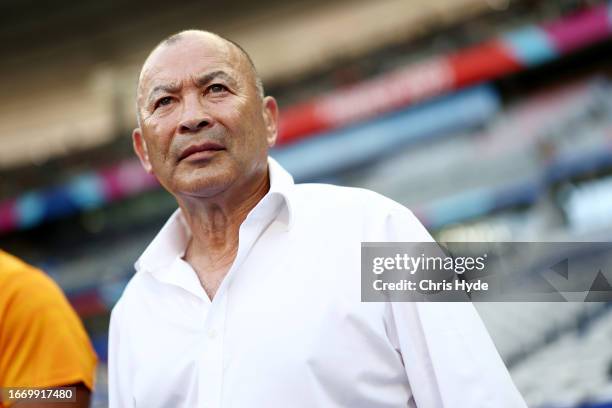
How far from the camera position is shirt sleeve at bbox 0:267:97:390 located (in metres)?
1.31

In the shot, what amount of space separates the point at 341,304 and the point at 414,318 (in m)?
0.11

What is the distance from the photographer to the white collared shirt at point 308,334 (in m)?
1.07

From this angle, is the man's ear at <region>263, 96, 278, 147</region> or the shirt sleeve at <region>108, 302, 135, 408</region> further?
the man's ear at <region>263, 96, 278, 147</region>

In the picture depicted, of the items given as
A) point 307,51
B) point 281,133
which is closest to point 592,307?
point 281,133

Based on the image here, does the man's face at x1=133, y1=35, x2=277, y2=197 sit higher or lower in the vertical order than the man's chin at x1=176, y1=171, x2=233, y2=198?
higher

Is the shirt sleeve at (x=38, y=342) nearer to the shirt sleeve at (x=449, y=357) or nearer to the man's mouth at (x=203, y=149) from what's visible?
the man's mouth at (x=203, y=149)

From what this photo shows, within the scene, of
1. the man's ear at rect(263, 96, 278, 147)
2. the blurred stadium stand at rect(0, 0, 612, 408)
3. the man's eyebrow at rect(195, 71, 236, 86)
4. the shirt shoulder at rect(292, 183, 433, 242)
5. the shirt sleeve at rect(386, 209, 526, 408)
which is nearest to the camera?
the shirt sleeve at rect(386, 209, 526, 408)

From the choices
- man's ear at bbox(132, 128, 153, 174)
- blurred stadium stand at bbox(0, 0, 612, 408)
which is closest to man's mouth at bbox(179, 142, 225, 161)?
man's ear at bbox(132, 128, 153, 174)

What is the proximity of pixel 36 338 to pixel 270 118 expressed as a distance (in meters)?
0.60

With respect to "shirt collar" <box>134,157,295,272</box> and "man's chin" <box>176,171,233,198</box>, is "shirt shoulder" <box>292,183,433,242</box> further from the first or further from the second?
"man's chin" <box>176,171,233,198</box>

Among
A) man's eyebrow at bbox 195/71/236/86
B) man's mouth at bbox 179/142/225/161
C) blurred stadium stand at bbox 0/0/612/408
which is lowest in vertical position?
man's mouth at bbox 179/142/225/161

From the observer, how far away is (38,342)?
4.33 ft

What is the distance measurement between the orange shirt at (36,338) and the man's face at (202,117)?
316 mm

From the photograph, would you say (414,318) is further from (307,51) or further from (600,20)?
(307,51)
